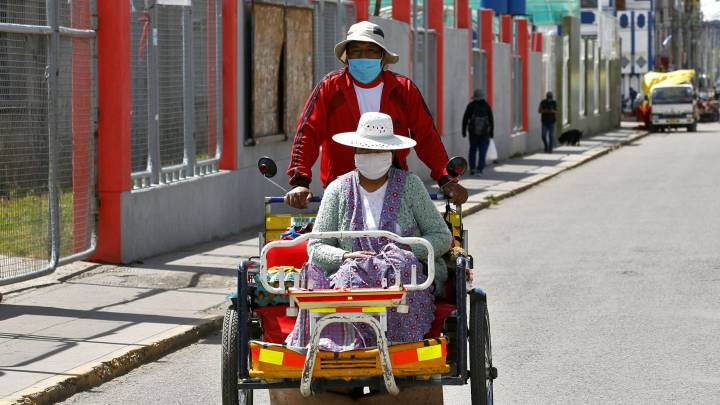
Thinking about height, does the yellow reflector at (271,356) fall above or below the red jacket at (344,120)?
below

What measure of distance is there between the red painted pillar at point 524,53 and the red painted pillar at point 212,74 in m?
24.1

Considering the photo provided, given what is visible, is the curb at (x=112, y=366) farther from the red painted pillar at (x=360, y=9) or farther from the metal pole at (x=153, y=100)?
the red painted pillar at (x=360, y=9)

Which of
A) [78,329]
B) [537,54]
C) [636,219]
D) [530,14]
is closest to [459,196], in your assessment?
[78,329]

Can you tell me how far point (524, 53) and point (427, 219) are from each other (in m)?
34.8

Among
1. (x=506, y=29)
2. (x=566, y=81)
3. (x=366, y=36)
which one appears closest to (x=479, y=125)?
(x=506, y=29)

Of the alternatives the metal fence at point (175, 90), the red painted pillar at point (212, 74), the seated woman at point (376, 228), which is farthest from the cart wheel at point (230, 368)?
the red painted pillar at point (212, 74)

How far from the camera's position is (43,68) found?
1280 cm

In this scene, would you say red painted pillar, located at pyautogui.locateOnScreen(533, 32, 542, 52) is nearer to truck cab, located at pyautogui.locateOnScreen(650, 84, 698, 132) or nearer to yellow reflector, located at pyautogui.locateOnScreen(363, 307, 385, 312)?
truck cab, located at pyautogui.locateOnScreen(650, 84, 698, 132)

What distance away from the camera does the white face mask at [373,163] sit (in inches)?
274

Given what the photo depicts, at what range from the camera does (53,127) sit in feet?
42.4

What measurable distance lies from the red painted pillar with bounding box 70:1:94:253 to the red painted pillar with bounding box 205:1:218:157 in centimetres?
317

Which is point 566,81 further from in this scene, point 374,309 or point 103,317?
point 374,309

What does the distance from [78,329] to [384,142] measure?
4052 millimetres

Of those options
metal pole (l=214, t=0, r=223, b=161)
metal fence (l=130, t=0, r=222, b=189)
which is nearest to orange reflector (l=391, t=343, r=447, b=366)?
metal fence (l=130, t=0, r=222, b=189)
